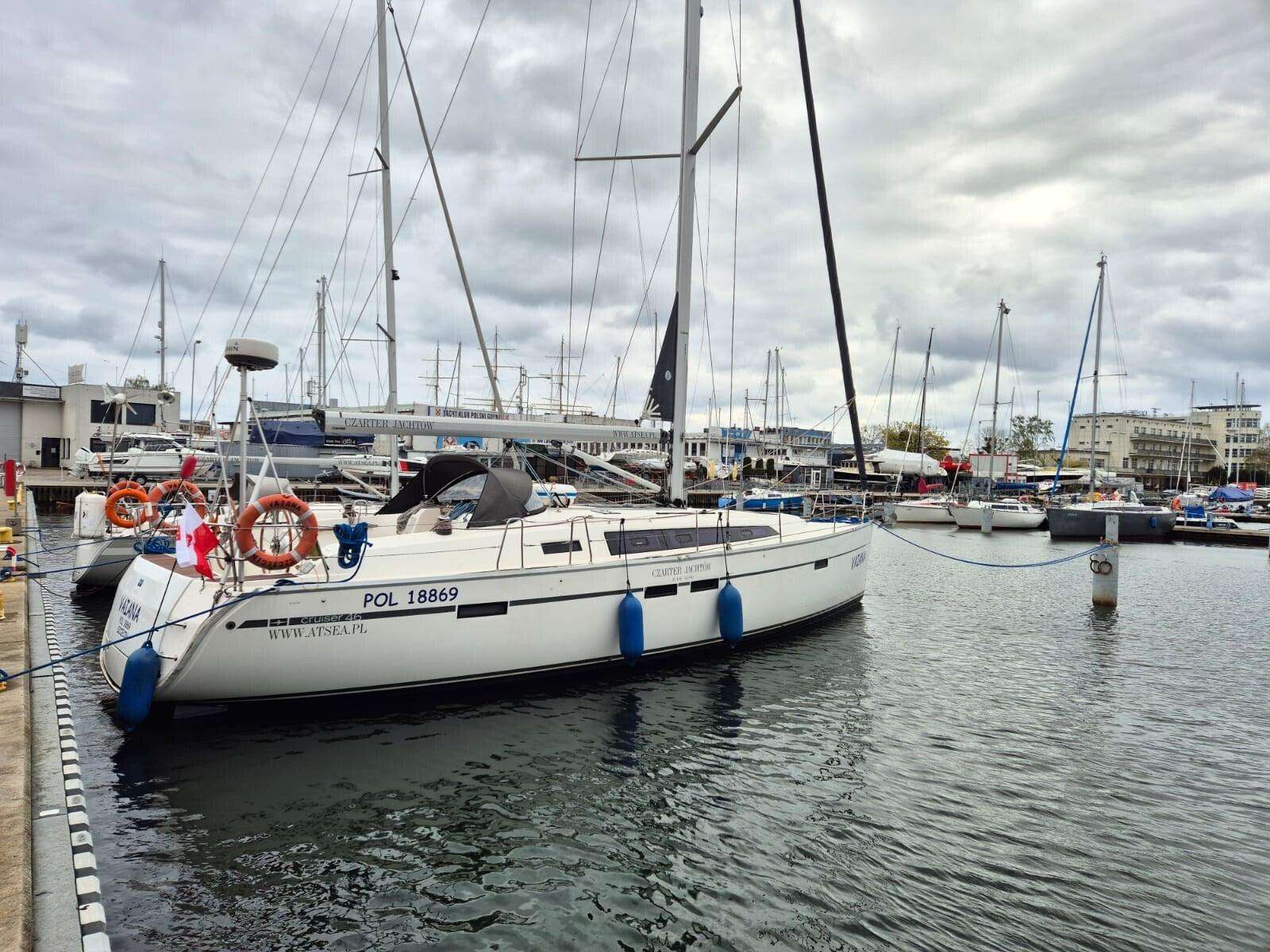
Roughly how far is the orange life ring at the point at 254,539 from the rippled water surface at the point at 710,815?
1715 mm

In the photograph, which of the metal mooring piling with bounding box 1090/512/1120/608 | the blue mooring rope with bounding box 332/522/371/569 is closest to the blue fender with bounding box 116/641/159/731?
the blue mooring rope with bounding box 332/522/371/569

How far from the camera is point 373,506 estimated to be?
1300 centimetres

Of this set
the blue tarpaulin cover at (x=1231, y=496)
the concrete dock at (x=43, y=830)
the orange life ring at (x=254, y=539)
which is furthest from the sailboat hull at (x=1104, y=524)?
the concrete dock at (x=43, y=830)

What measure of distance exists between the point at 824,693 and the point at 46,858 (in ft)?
26.3

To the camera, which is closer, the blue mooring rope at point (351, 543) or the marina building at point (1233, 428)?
the blue mooring rope at point (351, 543)

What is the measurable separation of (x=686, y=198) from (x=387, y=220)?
296 inches

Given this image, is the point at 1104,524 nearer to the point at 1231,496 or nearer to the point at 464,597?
the point at 1231,496

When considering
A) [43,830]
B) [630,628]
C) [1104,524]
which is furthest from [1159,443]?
[43,830]

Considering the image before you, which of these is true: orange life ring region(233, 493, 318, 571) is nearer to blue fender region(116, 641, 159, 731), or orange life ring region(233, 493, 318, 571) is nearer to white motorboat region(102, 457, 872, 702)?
white motorboat region(102, 457, 872, 702)

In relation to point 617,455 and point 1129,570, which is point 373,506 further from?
point 617,455

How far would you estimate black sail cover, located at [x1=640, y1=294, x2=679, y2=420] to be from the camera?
12.0m

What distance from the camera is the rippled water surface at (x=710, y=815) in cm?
469

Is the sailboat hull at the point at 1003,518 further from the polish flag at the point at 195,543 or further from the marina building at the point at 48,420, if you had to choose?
the marina building at the point at 48,420

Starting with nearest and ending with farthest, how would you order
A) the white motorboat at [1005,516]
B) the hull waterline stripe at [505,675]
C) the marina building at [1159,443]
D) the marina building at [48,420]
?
the hull waterline stripe at [505,675]
the white motorboat at [1005,516]
the marina building at [48,420]
the marina building at [1159,443]
